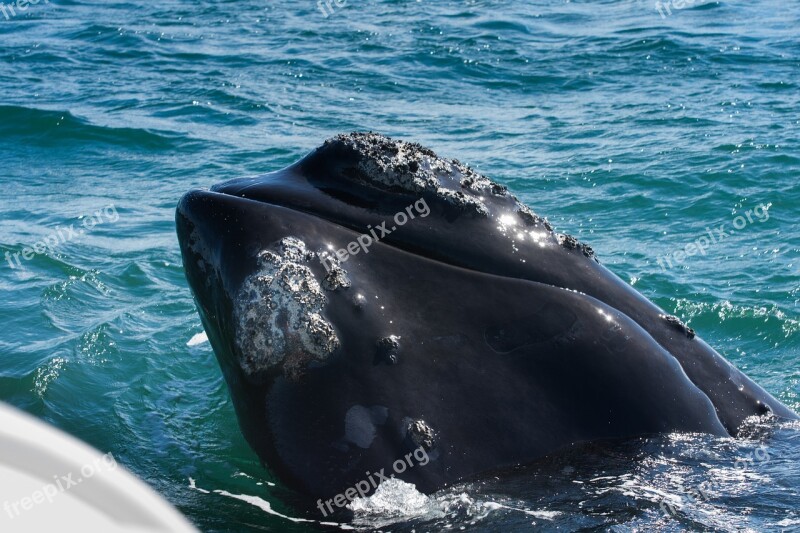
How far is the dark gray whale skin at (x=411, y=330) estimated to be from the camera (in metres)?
4.88

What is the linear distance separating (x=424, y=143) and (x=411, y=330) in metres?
11.9

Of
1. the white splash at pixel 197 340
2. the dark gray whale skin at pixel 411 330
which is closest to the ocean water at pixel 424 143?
the white splash at pixel 197 340

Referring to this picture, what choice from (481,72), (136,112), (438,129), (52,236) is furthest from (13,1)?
(52,236)

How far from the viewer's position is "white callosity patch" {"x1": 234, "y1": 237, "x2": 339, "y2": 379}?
4922 millimetres

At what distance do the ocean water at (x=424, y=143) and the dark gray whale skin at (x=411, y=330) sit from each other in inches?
8.2

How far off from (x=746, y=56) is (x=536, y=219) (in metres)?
18.3

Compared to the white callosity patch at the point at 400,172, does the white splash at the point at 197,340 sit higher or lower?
lower

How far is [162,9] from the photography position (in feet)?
94.7

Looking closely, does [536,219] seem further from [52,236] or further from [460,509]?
[52,236]

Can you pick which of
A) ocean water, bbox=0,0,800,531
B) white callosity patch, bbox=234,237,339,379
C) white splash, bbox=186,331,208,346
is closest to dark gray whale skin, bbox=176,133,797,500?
white callosity patch, bbox=234,237,339,379

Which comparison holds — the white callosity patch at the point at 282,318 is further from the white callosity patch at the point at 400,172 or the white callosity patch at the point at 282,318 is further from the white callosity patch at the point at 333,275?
the white callosity patch at the point at 400,172

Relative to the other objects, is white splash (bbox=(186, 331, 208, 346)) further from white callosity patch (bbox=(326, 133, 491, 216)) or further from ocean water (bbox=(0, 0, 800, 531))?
white callosity patch (bbox=(326, 133, 491, 216))

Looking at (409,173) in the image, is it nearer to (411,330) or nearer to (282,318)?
(411,330)

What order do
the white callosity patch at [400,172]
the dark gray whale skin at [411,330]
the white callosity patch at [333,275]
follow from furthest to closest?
the white callosity patch at [400,172]
the white callosity patch at [333,275]
the dark gray whale skin at [411,330]
